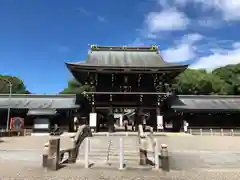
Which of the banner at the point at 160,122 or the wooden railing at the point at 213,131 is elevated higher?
the banner at the point at 160,122

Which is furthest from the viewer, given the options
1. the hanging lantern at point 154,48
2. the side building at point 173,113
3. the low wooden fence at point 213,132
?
the hanging lantern at point 154,48

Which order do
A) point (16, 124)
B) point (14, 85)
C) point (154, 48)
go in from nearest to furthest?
point (16, 124)
point (154, 48)
point (14, 85)

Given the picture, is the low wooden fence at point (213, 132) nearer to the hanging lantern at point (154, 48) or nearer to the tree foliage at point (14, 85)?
the hanging lantern at point (154, 48)

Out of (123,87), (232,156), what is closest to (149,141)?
(232,156)

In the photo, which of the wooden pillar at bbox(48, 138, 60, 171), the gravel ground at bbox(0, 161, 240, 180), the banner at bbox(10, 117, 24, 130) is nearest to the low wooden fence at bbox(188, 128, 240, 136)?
the banner at bbox(10, 117, 24, 130)

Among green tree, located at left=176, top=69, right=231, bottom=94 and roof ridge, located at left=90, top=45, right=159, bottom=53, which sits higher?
roof ridge, located at left=90, top=45, right=159, bottom=53

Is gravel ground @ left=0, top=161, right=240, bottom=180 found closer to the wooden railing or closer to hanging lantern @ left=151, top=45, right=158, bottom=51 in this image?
the wooden railing

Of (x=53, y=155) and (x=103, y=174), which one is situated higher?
(x=53, y=155)

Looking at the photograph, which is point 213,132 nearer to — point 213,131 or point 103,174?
point 213,131

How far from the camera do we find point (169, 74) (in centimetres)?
2875

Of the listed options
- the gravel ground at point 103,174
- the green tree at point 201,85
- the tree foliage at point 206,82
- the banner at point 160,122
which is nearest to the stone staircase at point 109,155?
the gravel ground at point 103,174

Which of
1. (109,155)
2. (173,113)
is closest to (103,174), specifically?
(109,155)

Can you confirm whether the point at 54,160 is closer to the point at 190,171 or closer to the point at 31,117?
the point at 190,171

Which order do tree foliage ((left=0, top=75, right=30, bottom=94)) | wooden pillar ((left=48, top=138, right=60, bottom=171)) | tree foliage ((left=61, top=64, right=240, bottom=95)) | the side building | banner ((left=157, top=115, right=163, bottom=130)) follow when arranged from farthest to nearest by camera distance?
1. tree foliage ((left=0, top=75, right=30, bottom=94))
2. tree foliage ((left=61, top=64, right=240, bottom=95))
3. the side building
4. banner ((left=157, top=115, right=163, bottom=130))
5. wooden pillar ((left=48, top=138, right=60, bottom=171))
